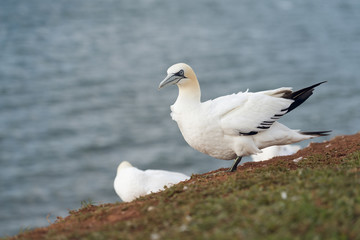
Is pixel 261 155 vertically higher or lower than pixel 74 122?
lower

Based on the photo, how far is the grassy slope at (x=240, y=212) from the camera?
4.61 m

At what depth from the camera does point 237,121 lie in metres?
7.65

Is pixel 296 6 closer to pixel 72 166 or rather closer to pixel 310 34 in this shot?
pixel 310 34

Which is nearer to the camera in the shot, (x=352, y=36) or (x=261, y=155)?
(x=261, y=155)

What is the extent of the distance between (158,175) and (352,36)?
920 inches

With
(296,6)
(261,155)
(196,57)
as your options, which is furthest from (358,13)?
(261,155)

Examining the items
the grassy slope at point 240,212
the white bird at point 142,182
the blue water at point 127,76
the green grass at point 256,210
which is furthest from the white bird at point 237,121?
the blue water at point 127,76

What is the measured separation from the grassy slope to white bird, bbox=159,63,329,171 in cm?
88

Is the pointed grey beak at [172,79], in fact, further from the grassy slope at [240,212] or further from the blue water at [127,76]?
the blue water at [127,76]

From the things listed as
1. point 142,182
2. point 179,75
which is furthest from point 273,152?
point 179,75

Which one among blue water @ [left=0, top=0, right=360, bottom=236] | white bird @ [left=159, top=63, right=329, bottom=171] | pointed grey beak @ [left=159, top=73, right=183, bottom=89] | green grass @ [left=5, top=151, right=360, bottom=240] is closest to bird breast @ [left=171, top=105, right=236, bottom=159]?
white bird @ [left=159, top=63, right=329, bottom=171]

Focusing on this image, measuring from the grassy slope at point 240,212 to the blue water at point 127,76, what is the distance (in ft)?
30.8

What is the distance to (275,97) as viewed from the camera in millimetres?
8055

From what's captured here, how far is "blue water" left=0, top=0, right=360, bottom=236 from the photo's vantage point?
1803 centimetres
